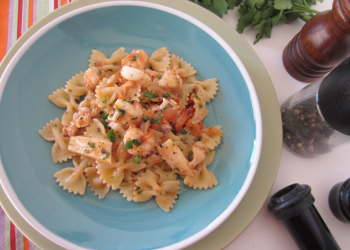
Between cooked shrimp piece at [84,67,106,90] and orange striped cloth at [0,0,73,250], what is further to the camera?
orange striped cloth at [0,0,73,250]

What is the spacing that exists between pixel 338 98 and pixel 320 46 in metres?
0.80

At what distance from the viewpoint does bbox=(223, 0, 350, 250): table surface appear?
2.59 metres

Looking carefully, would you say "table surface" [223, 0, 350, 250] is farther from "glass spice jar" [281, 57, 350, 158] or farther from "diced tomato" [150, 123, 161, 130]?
"diced tomato" [150, 123, 161, 130]

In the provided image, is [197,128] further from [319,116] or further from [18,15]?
[18,15]

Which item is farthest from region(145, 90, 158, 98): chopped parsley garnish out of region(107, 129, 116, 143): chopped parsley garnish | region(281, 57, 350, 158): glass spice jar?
region(281, 57, 350, 158): glass spice jar

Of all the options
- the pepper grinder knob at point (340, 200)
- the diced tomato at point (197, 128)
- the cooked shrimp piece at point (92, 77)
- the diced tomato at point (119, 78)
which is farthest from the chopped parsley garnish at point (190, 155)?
the pepper grinder knob at point (340, 200)

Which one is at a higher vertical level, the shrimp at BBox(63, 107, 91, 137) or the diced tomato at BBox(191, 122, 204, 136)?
the diced tomato at BBox(191, 122, 204, 136)

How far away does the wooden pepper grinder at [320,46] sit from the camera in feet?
7.92

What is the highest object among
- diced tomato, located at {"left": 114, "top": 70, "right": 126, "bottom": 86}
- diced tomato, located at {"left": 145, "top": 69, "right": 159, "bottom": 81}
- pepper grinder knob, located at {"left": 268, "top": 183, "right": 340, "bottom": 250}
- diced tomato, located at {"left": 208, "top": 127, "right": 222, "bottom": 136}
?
diced tomato, located at {"left": 145, "top": 69, "right": 159, "bottom": 81}

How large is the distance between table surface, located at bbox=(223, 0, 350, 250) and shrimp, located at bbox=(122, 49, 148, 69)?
4.85 feet

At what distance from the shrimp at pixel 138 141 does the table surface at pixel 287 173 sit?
4.79ft

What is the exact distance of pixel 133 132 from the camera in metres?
2.32

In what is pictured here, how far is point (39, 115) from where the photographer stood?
2631 mm

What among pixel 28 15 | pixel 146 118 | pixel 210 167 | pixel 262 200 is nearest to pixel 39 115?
pixel 146 118
